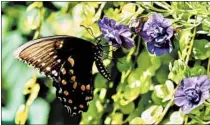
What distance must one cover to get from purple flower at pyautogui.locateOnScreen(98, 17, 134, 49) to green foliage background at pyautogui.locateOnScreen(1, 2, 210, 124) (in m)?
0.02

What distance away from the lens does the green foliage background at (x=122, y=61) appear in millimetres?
1365

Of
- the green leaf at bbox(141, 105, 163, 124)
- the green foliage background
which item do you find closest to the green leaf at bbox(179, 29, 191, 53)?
the green foliage background

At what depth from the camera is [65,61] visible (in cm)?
140

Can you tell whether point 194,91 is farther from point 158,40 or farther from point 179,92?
point 158,40

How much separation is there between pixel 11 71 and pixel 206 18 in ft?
1.98

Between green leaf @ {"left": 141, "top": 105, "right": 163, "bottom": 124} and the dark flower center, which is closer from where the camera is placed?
the dark flower center

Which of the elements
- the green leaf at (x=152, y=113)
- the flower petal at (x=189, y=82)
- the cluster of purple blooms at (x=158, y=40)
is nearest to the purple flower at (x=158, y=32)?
the cluster of purple blooms at (x=158, y=40)

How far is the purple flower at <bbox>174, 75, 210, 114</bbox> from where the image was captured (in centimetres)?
128

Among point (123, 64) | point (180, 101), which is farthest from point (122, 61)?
point (180, 101)

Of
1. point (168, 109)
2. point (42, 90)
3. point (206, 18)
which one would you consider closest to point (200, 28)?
point (206, 18)

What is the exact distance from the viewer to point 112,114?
1.55m

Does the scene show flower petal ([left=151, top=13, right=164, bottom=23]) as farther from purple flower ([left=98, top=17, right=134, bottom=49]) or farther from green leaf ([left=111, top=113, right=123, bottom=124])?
green leaf ([left=111, top=113, right=123, bottom=124])

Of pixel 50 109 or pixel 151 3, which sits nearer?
pixel 151 3

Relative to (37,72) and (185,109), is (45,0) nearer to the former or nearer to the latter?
(37,72)
